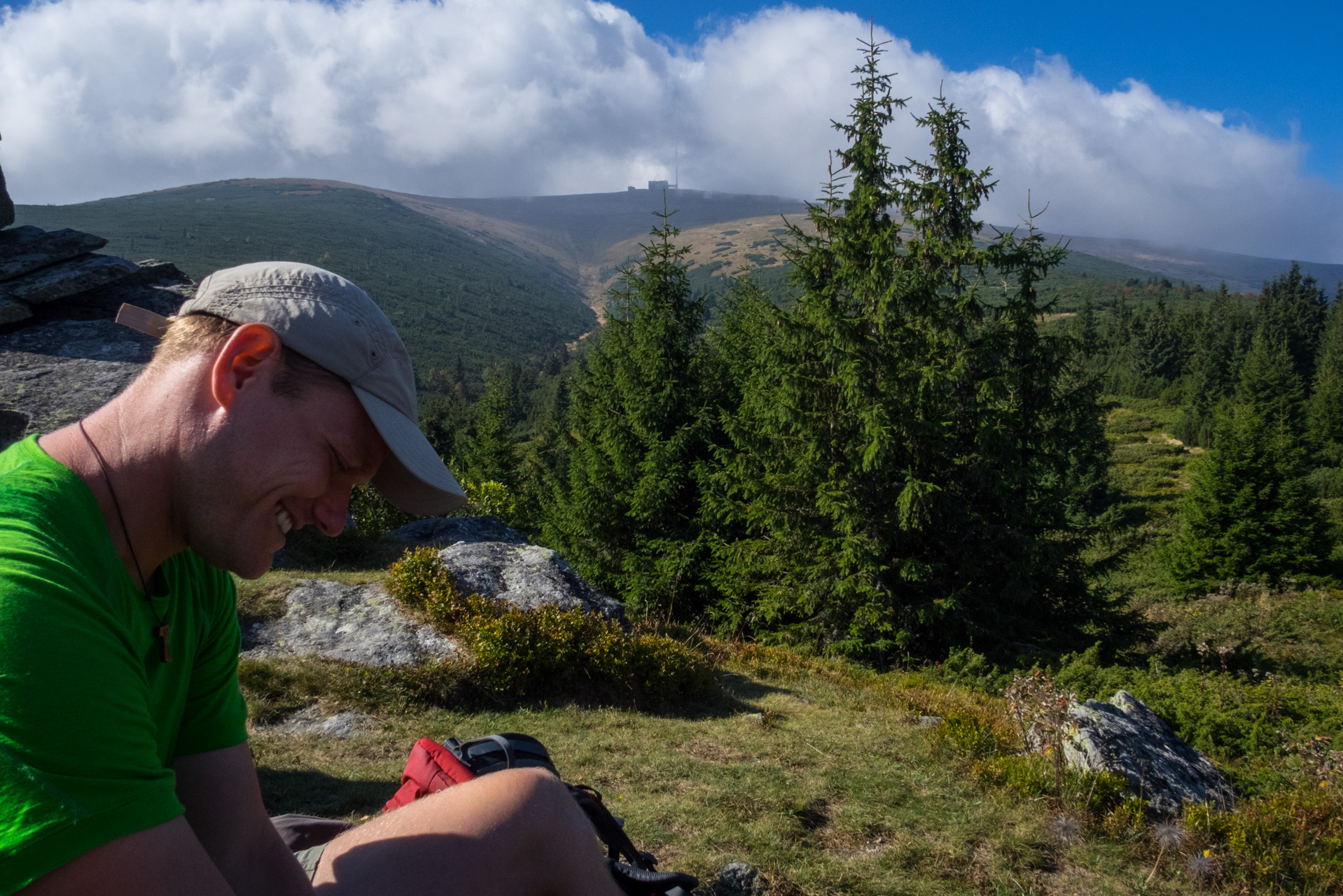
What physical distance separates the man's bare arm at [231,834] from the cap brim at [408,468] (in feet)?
2.29

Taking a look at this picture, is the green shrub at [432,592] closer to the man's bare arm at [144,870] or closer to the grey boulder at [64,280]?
the man's bare arm at [144,870]

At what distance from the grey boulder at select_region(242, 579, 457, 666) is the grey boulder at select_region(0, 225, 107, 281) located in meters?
7.22

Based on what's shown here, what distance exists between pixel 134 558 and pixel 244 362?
366 millimetres

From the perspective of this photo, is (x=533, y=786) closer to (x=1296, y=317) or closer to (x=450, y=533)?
(x=450, y=533)

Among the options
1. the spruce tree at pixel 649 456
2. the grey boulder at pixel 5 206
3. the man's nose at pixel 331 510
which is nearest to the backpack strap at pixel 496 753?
the man's nose at pixel 331 510

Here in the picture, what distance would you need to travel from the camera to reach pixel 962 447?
13.1m

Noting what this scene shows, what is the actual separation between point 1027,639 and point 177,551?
548 inches

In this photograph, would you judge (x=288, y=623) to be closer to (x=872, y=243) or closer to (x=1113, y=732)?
(x=1113, y=732)

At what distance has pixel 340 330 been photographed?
4.08 feet

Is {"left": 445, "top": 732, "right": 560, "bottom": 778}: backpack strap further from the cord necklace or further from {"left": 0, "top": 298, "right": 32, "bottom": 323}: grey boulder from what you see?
{"left": 0, "top": 298, "right": 32, "bottom": 323}: grey boulder

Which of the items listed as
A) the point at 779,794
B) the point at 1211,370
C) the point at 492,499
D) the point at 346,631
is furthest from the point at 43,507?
the point at 1211,370

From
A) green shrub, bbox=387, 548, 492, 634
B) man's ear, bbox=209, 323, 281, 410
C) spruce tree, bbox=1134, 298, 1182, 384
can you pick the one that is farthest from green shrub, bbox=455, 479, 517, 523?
spruce tree, bbox=1134, 298, 1182, 384

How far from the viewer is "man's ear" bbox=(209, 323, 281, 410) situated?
3.80 feet

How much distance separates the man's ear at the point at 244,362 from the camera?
1.16 m
